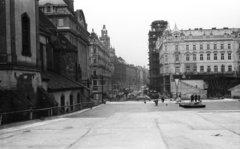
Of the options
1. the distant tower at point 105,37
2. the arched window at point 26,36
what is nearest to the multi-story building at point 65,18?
the arched window at point 26,36

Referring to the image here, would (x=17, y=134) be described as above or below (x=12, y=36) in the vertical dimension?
A: below

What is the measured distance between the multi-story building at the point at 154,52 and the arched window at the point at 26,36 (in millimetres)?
72263

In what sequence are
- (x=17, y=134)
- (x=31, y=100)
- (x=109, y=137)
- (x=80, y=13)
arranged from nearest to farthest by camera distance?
1. (x=109, y=137)
2. (x=17, y=134)
3. (x=31, y=100)
4. (x=80, y=13)

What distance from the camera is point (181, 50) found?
73.8 metres

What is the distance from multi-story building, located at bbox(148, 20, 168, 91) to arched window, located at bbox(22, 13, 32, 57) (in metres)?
72.3

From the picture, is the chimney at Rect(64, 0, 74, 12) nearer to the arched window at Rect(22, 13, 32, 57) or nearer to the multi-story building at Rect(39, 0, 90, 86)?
the multi-story building at Rect(39, 0, 90, 86)

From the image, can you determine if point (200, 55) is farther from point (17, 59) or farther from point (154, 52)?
point (17, 59)

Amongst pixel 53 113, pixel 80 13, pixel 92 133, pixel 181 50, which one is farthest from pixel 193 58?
pixel 92 133

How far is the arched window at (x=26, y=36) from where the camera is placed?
64.6ft

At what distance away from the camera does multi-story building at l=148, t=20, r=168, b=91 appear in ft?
319

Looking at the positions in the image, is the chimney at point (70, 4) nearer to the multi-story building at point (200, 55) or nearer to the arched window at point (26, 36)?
the multi-story building at point (200, 55)

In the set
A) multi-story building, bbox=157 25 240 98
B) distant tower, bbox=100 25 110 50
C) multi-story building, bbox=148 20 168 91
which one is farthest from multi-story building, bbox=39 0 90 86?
distant tower, bbox=100 25 110 50

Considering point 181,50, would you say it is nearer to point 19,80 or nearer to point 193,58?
point 193,58

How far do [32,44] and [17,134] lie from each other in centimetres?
985
